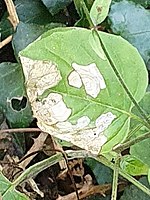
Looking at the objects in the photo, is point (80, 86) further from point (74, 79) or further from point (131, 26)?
point (131, 26)

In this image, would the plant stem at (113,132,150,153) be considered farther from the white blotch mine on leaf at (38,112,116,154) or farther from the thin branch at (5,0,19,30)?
the thin branch at (5,0,19,30)

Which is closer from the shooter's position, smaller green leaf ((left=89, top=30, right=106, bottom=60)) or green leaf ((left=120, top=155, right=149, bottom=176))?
smaller green leaf ((left=89, top=30, right=106, bottom=60))

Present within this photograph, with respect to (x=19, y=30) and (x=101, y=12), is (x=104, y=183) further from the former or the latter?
(x=101, y=12)

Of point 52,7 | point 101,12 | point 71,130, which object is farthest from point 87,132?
point 52,7

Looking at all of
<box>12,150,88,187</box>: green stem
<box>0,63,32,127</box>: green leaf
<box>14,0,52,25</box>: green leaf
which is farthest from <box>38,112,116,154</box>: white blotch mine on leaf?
<box>14,0,52,25</box>: green leaf

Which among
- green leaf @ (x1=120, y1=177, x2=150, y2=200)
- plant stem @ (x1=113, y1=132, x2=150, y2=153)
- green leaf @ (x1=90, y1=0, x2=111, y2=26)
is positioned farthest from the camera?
green leaf @ (x1=120, y1=177, x2=150, y2=200)

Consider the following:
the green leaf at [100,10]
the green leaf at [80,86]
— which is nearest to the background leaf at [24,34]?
the green leaf at [80,86]
